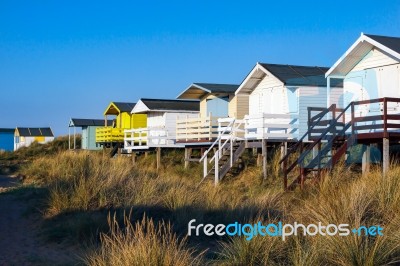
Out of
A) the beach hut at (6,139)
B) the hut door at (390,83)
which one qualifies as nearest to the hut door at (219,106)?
the hut door at (390,83)

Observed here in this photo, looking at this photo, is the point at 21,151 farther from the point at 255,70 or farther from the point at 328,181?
the point at 328,181

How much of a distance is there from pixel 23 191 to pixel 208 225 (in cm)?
828

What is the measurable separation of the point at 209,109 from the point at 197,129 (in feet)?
15.0

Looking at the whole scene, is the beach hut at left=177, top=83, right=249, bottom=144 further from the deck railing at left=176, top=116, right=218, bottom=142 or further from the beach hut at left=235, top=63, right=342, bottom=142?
the beach hut at left=235, top=63, right=342, bottom=142

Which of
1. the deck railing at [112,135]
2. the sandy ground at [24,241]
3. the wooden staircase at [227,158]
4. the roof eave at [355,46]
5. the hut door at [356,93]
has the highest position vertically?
the roof eave at [355,46]

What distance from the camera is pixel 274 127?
72.5 ft

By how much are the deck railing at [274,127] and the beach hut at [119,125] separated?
1712 centimetres

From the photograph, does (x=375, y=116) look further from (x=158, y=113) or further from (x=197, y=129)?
(x=158, y=113)

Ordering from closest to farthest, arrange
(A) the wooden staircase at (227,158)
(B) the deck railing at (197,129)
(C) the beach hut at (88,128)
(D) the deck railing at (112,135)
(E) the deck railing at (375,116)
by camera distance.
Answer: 1. (E) the deck railing at (375,116)
2. (A) the wooden staircase at (227,158)
3. (B) the deck railing at (197,129)
4. (D) the deck railing at (112,135)
5. (C) the beach hut at (88,128)

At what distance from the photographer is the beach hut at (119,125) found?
129 feet

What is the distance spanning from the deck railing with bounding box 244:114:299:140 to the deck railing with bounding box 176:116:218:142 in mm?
3311

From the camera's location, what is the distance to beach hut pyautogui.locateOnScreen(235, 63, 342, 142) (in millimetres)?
22516

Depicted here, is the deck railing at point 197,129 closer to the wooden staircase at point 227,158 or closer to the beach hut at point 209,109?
the beach hut at point 209,109

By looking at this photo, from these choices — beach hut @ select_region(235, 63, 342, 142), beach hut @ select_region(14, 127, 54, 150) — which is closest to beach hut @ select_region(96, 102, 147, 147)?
beach hut @ select_region(235, 63, 342, 142)
